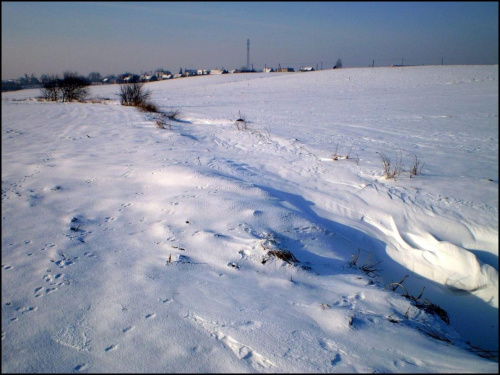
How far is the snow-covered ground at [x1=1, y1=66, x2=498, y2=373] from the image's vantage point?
1.84m

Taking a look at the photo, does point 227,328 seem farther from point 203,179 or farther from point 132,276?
point 203,179

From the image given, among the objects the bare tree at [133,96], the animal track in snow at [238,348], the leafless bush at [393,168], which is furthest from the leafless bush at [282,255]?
the bare tree at [133,96]

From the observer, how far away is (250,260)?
289cm

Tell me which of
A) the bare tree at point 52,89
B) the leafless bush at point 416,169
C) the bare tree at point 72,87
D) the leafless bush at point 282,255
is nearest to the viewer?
the leafless bush at point 282,255

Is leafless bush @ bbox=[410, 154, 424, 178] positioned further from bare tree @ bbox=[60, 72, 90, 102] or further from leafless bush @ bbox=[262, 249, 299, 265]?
bare tree @ bbox=[60, 72, 90, 102]

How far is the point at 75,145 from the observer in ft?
21.5

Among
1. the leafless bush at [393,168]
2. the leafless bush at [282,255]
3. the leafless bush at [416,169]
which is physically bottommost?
the leafless bush at [282,255]

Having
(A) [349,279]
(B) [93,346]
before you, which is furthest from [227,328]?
(A) [349,279]

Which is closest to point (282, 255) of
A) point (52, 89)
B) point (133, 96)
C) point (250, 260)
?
point (250, 260)

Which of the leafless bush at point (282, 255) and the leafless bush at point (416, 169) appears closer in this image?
the leafless bush at point (282, 255)

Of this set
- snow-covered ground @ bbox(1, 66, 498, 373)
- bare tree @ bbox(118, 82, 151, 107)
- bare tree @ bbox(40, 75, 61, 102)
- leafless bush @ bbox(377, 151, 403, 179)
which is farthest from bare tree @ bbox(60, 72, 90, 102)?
leafless bush @ bbox(377, 151, 403, 179)

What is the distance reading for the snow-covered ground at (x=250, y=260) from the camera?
1.84 metres

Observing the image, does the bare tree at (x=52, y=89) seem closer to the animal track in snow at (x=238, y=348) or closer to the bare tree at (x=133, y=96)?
the bare tree at (x=133, y=96)

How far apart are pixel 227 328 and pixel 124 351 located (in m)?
0.67
